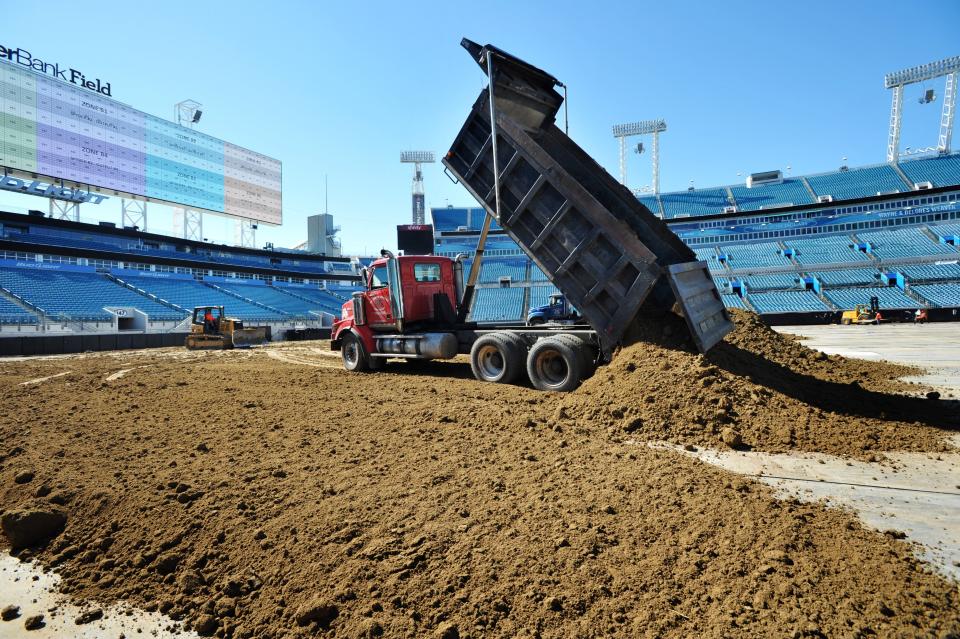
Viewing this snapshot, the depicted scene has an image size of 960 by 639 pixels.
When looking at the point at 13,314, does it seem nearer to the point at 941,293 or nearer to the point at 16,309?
the point at 16,309

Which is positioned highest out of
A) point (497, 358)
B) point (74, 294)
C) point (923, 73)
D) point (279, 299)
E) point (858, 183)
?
point (923, 73)

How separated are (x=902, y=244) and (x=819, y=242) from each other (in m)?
5.90

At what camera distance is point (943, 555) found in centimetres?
279

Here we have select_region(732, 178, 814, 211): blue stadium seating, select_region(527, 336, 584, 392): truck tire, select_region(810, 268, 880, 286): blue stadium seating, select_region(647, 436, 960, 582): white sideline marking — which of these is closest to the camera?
select_region(647, 436, 960, 582): white sideline marking

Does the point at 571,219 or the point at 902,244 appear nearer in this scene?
the point at 571,219

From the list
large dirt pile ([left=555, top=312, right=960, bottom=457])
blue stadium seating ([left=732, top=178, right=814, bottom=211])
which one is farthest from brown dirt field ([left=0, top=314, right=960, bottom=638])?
blue stadium seating ([left=732, top=178, right=814, bottom=211])

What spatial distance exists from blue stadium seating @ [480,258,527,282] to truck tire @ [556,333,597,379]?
4281 centimetres

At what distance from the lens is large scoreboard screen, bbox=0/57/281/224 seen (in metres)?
31.7

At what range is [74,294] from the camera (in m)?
32.7

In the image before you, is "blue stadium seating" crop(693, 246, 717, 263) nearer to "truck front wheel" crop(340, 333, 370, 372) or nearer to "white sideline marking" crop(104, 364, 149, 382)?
"truck front wheel" crop(340, 333, 370, 372)

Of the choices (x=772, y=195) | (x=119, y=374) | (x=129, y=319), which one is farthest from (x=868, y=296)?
(x=129, y=319)

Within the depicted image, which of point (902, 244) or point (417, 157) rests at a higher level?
point (417, 157)

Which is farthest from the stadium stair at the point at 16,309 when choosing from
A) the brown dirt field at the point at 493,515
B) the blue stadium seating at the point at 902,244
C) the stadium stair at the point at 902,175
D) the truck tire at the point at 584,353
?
the stadium stair at the point at 902,175

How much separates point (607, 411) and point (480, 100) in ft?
19.4
